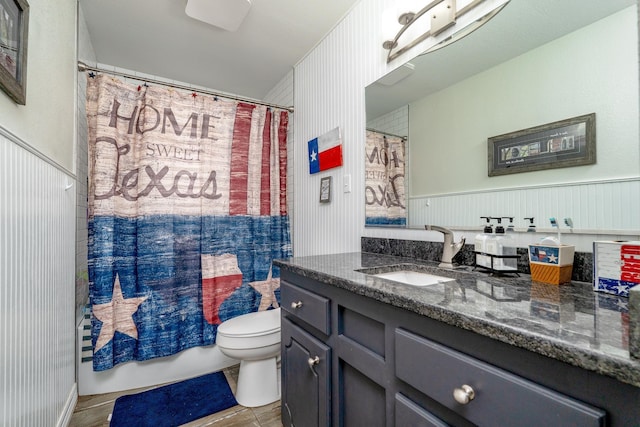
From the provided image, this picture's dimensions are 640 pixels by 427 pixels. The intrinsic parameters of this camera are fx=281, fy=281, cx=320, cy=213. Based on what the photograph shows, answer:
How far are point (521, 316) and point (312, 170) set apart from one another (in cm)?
181

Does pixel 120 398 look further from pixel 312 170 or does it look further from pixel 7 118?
pixel 312 170

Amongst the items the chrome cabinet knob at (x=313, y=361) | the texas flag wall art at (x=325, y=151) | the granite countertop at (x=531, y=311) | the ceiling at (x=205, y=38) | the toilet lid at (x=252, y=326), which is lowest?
the toilet lid at (x=252, y=326)

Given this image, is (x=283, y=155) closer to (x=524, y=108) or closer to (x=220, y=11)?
(x=220, y=11)

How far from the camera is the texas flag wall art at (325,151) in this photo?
1938 millimetres

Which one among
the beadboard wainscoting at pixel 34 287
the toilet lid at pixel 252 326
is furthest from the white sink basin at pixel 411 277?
the beadboard wainscoting at pixel 34 287

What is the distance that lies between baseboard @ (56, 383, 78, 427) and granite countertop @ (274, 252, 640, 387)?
1632mm

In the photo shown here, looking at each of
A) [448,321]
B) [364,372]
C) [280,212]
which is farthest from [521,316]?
[280,212]

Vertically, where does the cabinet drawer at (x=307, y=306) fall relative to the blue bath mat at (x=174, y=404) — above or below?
above

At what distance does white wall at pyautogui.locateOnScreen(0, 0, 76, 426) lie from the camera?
0.87m

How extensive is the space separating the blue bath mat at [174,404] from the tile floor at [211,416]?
44mm

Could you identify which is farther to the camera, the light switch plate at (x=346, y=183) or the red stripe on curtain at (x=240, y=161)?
the red stripe on curtain at (x=240, y=161)

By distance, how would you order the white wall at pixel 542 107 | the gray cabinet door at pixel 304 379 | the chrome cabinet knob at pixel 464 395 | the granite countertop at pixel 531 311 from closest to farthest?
the granite countertop at pixel 531 311, the chrome cabinet knob at pixel 464 395, the white wall at pixel 542 107, the gray cabinet door at pixel 304 379

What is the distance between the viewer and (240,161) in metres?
2.26

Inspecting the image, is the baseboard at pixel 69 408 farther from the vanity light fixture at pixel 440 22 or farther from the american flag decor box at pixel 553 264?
the vanity light fixture at pixel 440 22
